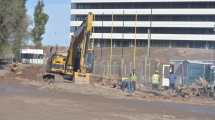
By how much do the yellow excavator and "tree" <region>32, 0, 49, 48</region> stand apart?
75338 millimetres

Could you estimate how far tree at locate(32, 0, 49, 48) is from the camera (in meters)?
130

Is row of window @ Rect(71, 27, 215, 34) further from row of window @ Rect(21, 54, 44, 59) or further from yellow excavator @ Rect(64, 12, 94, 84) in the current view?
yellow excavator @ Rect(64, 12, 94, 84)

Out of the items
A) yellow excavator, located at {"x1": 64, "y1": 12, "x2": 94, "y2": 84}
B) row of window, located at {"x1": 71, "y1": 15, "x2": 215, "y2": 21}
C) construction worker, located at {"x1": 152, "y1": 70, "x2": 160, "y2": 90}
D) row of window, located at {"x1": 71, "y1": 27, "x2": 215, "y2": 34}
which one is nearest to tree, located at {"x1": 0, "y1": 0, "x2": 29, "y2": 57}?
yellow excavator, located at {"x1": 64, "y1": 12, "x2": 94, "y2": 84}

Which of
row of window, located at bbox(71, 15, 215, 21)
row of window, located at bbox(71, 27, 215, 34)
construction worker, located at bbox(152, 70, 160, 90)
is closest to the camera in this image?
construction worker, located at bbox(152, 70, 160, 90)

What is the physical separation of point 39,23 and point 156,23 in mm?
24766

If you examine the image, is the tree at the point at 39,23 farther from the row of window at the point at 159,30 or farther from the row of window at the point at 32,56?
the row of window at the point at 32,56

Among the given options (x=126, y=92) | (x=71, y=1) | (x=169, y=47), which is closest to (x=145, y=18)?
(x=169, y=47)

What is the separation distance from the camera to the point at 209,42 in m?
119

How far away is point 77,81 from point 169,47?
73.0m

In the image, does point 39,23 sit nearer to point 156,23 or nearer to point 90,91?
point 156,23

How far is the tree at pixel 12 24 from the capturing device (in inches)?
3049

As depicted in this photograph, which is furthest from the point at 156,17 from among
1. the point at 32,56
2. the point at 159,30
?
the point at 32,56

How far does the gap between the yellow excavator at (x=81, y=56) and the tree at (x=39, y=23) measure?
7534 cm

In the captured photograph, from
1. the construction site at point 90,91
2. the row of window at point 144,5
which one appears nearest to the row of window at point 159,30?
the row of window at point 144,5
